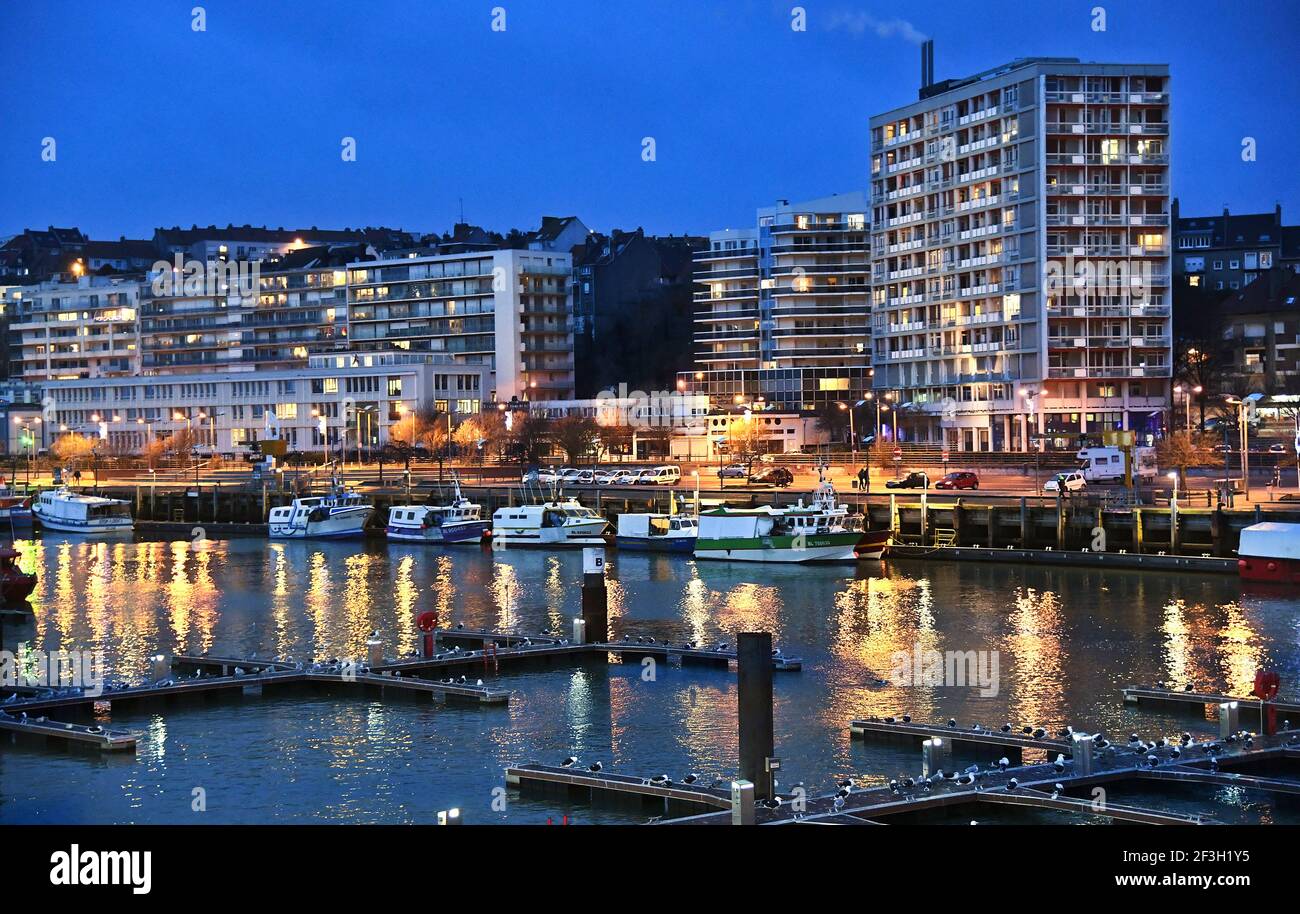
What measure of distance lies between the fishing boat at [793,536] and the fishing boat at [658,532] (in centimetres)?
165

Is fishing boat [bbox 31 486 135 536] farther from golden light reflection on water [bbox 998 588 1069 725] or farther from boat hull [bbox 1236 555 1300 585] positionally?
boat hull [bbox 1236 555 1300 585]

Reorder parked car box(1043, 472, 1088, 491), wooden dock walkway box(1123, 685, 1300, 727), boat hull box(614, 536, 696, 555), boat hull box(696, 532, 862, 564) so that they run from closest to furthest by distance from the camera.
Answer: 1. wooden dock walkway box(1123, 685, 1300, 727)
2. boat hull box(696, 532, 862, 564)
3. boat hull box(614, 536, 696, 555)
4. parked car box(1043, 472, 1088, 491)

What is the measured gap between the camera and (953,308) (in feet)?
266

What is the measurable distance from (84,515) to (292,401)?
36.7 meters

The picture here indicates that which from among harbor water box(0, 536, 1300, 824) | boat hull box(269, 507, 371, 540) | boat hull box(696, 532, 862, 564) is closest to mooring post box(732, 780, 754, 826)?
harbor water box(0, 536, 1300, 824)

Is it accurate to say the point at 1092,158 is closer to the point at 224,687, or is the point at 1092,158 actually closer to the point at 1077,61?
the point at 1077,61

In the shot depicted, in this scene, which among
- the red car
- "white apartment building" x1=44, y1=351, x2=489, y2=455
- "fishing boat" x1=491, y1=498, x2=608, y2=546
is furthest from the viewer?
"white apartment building" x1=44, y1=351, x2=489, y2=455

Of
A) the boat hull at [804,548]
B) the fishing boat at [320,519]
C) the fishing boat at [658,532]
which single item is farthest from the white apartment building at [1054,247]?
the fishing boat at [320,519]

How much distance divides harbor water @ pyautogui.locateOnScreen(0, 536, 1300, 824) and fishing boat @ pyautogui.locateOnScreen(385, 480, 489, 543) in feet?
20.1

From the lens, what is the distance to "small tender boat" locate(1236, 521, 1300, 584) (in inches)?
1464

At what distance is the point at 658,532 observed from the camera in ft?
167

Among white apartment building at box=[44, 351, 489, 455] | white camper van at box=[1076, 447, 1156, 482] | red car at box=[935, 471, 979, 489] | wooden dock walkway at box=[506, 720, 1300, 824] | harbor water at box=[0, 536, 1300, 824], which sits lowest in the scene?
harbor water at box=[0, 536, 1300, 824]

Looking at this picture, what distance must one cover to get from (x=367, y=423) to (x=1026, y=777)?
83408 mm
